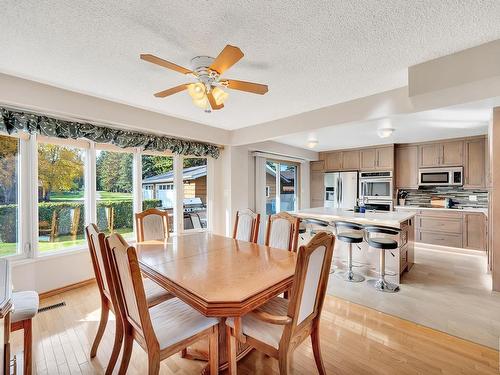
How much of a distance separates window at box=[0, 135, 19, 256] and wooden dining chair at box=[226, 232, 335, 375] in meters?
2.77

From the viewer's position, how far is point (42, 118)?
8.43 feet

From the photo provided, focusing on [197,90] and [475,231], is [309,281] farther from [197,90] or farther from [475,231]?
[475,231]

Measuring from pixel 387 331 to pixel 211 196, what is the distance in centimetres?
322

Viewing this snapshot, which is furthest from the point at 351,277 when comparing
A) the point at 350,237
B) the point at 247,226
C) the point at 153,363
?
the point at 153,363

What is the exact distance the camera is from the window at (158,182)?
374cm

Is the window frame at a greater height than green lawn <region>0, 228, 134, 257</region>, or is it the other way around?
the window frame

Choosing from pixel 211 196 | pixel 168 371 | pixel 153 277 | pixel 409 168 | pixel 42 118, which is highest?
pixel 42 118

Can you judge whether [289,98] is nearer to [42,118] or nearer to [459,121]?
[459,121]

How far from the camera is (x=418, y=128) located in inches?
151

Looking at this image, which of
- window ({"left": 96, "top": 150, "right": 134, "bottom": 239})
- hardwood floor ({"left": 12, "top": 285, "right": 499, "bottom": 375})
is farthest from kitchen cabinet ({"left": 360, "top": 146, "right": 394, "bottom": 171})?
window ({"left": 96, "top": 150, "right": 134, "bottom": 239})

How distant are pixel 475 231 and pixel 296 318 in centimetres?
479

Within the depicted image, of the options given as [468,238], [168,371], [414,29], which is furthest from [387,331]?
[468,238]

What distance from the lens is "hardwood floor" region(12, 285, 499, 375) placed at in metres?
1.71

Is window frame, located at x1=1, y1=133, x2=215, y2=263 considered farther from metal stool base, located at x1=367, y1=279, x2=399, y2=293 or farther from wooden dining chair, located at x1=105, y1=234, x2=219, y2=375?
metal stool base, located at x1=367, y1=279, x2=399, y2=293
